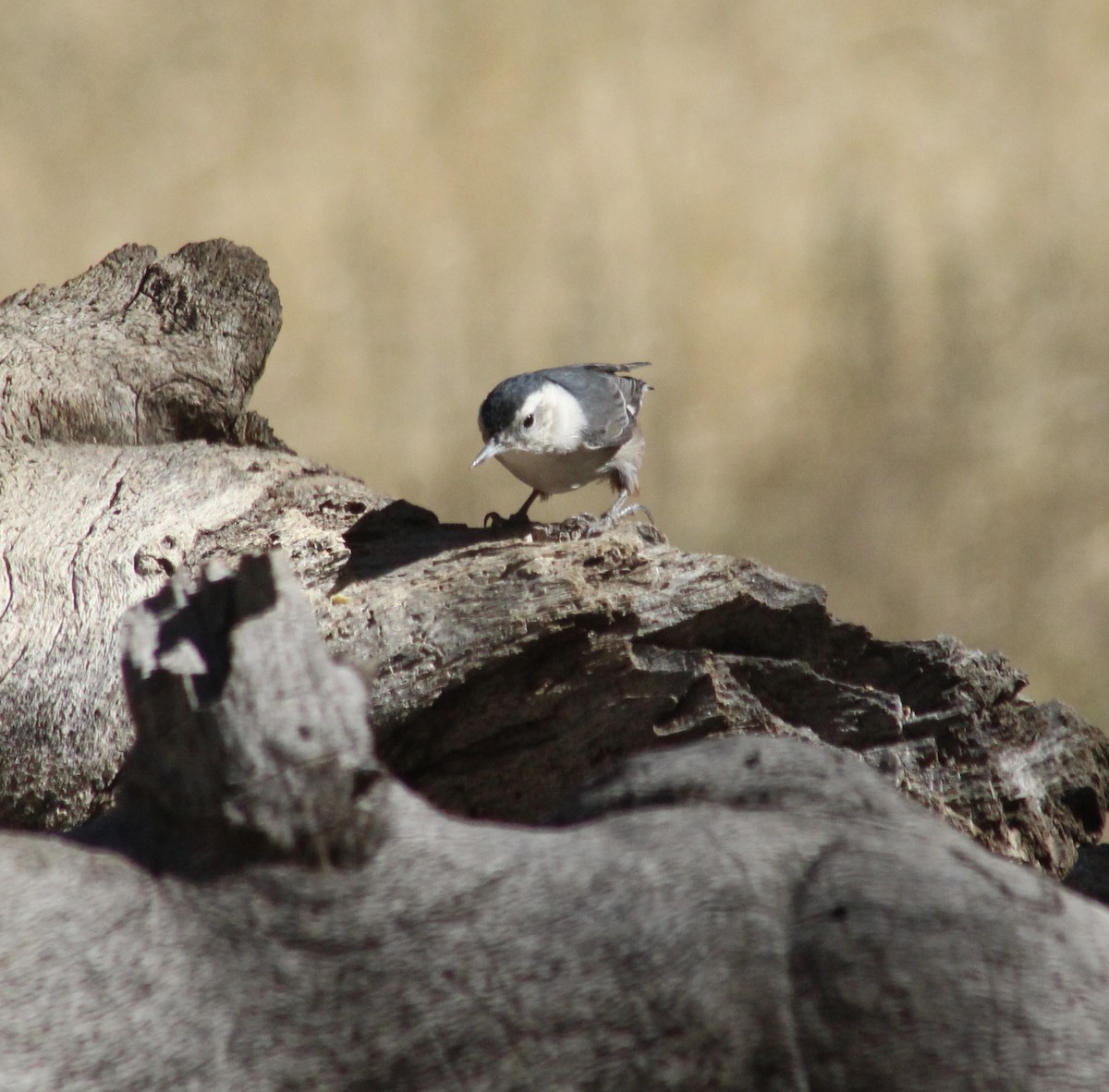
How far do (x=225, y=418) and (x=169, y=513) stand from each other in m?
0.38

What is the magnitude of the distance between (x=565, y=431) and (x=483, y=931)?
2.11 meters

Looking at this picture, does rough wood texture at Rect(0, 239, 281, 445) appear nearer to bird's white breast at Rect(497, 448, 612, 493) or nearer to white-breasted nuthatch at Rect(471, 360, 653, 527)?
white-breasted nuthatch at Rect(471, 360, 653, 527)

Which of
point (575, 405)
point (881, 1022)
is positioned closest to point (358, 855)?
point (881, 1022)

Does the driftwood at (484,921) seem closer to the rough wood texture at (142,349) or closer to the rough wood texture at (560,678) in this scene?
the rough wood texture at (560,678)

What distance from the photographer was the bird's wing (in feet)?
10.3

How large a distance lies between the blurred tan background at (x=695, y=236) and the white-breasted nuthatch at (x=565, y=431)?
2.09 feet

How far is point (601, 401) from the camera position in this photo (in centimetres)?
321

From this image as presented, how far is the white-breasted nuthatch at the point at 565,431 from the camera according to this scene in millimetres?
2961

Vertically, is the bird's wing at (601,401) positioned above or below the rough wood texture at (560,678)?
above

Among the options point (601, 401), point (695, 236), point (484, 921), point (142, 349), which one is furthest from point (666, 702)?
point (695, 236)

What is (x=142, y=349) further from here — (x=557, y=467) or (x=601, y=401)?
(x=601, y=401)

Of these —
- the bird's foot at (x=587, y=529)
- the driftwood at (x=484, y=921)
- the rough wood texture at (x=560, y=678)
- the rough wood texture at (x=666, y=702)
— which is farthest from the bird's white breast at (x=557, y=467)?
the driftwood at (x=484, y=921)

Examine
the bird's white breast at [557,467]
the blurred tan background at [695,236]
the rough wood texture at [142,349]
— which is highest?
the blurred tan background at [695,236]

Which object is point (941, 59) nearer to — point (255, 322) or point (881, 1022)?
point (255, 322)
